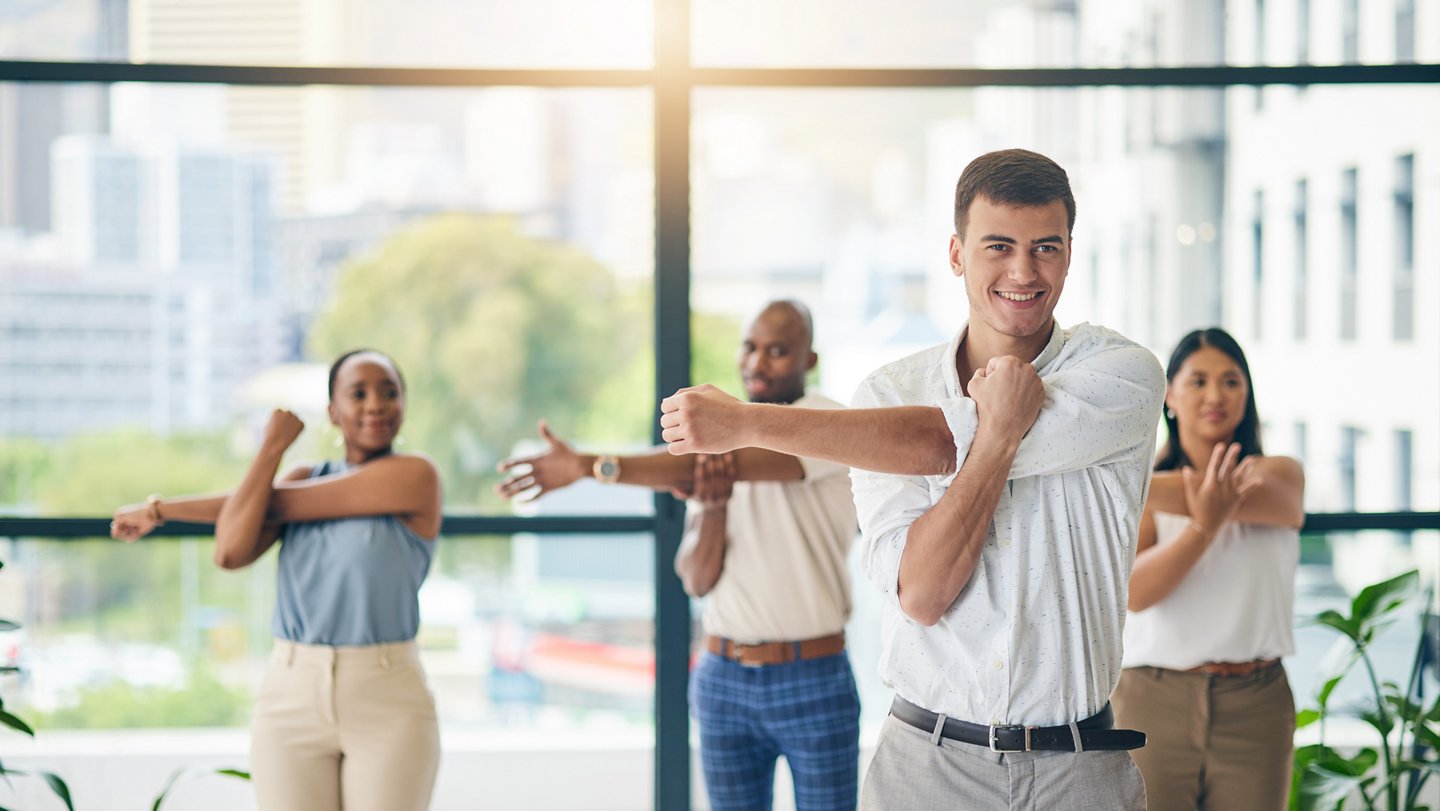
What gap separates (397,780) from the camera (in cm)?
254

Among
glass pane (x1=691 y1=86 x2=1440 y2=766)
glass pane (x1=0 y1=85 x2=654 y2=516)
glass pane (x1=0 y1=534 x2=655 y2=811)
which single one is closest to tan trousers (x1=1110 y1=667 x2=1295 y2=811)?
glass pane (x1=691 y1=86 x2=1440 y2=766)

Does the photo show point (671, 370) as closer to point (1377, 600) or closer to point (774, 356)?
point (774, 356)

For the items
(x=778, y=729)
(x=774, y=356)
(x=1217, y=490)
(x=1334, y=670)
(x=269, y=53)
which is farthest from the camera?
(x=269, y=53)

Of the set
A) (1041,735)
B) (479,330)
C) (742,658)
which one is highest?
(479,330)

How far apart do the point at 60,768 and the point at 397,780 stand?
126cm

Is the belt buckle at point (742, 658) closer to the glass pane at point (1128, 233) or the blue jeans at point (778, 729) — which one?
the blue jeans at point (778, 729)

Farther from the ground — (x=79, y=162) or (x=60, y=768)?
(x=79, y=162)

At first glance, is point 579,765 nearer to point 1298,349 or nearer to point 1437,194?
point 1298,349

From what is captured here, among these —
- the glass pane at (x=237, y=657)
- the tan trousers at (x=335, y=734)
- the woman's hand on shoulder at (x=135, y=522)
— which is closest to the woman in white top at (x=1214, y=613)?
the glass pane at (x=237, y=657)

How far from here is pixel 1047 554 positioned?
1.64 meters

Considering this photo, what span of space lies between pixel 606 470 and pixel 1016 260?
45.0 inches

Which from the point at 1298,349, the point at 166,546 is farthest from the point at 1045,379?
the point at 166,546

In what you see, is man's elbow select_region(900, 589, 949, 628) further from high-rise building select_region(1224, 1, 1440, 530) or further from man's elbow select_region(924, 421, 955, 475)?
high-rise building select_region(1224, 1, 1440, 530)

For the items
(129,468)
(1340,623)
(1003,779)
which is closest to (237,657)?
(129,468)
